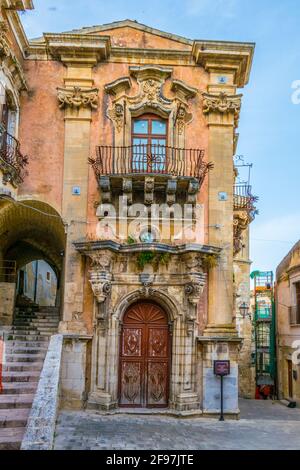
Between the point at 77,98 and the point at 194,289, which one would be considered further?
the point at 77,98

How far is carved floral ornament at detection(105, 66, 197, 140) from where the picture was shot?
576 inches

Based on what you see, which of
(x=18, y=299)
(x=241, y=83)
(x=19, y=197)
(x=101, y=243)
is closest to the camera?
(x=101, y=243)

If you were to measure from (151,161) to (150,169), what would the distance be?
0.22 m

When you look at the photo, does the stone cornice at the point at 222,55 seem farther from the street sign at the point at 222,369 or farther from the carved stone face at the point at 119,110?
the street sign at the point at 222,369

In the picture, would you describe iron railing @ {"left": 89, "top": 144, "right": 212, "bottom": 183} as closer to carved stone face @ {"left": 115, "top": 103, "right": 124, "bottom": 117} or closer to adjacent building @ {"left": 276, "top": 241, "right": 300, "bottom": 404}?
carved stone face @ {"left": 115, "top": 103, "right": 124, "bottom": 117}

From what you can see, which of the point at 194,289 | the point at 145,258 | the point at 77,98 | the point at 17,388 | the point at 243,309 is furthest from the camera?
the point at 243,309

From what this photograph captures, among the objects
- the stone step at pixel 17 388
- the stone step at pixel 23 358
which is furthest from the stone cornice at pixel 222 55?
the stone step at pixel 17 388

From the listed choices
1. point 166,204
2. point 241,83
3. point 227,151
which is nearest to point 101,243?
point 166,204

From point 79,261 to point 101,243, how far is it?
3.51 feet

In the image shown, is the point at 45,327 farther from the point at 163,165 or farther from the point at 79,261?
the point at 163,165

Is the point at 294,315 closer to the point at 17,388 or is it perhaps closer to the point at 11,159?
the point at 11,159

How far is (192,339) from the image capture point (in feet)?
44.3

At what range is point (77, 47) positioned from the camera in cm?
1466

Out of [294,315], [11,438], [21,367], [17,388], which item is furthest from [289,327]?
[11,438]
